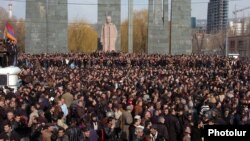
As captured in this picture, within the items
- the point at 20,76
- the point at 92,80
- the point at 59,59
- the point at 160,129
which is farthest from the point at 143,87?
the point at 59,59

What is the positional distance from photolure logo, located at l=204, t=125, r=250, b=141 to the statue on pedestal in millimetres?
36133

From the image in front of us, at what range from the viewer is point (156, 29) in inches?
1788

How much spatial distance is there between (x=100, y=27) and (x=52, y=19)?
15.2ft

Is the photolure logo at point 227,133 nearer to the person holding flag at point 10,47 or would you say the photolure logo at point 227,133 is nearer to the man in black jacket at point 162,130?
the man in black jacket at point 162,130

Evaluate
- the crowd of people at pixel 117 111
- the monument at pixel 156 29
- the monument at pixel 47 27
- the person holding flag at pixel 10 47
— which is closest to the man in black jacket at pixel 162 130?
the crowd of people at pixel 117 111

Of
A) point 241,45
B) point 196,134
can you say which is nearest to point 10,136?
point 196,134

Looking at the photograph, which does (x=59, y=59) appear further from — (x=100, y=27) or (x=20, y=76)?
(x=20, y=76)

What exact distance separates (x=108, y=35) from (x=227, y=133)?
36.4 metres

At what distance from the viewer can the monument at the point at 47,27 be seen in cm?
4197

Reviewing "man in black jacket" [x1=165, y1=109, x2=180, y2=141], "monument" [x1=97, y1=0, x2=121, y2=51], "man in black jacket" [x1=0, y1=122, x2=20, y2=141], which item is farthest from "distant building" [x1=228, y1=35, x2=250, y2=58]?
"man in black jacket" [x1=0, y1=122, x2=20, y2=141]

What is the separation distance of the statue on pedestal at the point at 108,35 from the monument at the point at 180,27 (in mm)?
7041

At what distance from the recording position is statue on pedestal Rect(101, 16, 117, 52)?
133ft

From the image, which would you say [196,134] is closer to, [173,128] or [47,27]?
[173,128]

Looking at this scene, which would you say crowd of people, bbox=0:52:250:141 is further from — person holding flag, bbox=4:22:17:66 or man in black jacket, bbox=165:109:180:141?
person holding flag, bbox=4:22:17:66
